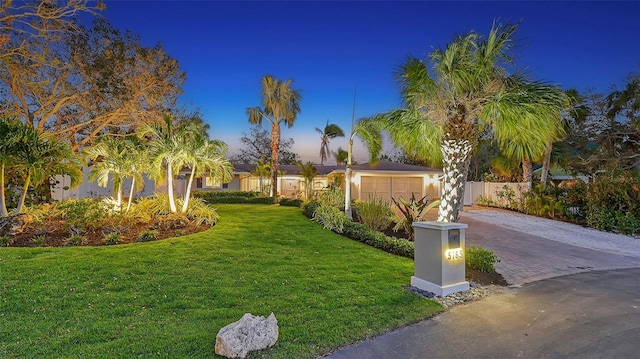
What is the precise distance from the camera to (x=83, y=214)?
9.11 m

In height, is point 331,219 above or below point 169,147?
below

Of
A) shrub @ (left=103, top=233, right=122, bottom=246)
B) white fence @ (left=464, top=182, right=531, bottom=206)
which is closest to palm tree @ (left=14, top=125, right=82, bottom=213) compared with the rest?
→ shrub @ (left=103, top=233, right=122, bottom=246)

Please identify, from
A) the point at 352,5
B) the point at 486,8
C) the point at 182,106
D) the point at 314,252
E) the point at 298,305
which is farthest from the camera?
the point at 182,106

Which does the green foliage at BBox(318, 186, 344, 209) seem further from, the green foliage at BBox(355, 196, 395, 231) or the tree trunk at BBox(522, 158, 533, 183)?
the tree trunk at BBox(522, 158, 533, 183)

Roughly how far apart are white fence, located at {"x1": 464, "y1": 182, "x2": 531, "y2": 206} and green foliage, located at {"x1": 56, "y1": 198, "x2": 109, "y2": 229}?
1895 cm

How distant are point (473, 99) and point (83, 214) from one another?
10253 mm

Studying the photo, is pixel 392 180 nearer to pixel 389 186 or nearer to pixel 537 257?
pixel 389 186

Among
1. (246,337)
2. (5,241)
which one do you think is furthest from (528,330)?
(5,241)

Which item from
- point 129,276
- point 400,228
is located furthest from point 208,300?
point 400,228

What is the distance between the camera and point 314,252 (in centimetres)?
783

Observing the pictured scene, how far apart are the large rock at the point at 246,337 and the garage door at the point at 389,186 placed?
18.6m

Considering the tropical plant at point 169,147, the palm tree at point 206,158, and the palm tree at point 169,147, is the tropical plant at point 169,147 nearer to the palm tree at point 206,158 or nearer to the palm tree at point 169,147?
the palm tree at point 169,147

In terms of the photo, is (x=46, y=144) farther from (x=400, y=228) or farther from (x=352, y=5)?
(x=400, y=228)

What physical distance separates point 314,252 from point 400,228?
3898 millimetres
